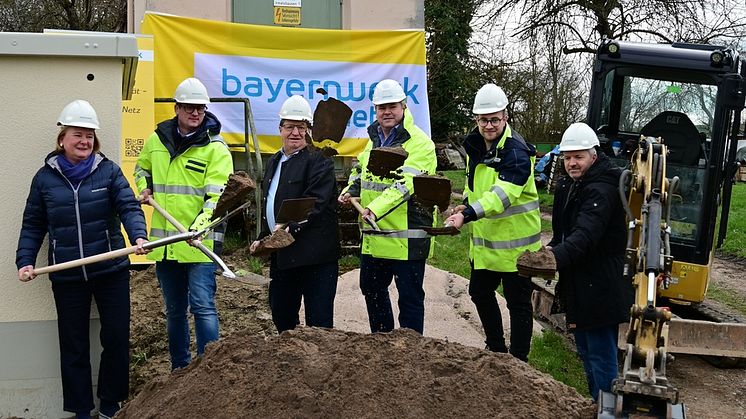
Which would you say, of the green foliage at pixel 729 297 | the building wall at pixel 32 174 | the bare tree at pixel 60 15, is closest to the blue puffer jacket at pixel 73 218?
the building wall at pixel 32 174

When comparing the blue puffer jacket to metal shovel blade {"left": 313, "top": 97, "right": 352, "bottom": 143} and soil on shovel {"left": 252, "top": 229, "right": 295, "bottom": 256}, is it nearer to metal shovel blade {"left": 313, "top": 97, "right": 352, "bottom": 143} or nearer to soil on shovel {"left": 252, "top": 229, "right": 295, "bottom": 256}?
soil on shovel {"left": 252, "top": 229, "right": 295, "bottom": 256}

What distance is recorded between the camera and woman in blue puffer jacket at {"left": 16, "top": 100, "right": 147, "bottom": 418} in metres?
4.19

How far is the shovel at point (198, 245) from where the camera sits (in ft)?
14.3

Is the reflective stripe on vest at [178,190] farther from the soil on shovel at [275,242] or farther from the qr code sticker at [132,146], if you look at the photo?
the qr code sticker at [132,146]

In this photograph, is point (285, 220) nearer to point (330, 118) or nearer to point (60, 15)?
point (330, 118)

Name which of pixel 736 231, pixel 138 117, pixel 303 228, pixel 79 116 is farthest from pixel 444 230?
pixel 736 231

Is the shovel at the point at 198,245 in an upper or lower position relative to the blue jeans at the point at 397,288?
upper

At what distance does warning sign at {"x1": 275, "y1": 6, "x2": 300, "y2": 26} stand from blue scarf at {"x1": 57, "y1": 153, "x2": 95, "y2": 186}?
20.2ft

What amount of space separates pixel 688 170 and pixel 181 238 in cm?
438

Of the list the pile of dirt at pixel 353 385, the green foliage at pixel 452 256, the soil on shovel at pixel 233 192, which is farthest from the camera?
the green foliage at pixel 452 256

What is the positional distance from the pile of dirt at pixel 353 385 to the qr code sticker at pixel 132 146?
4.90m

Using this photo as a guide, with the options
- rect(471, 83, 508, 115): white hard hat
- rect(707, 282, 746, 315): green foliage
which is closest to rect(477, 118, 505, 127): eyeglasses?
rect(471, 83, 508, 115): white hard hat

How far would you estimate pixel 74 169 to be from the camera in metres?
4.22

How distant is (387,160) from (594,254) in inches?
56.3
